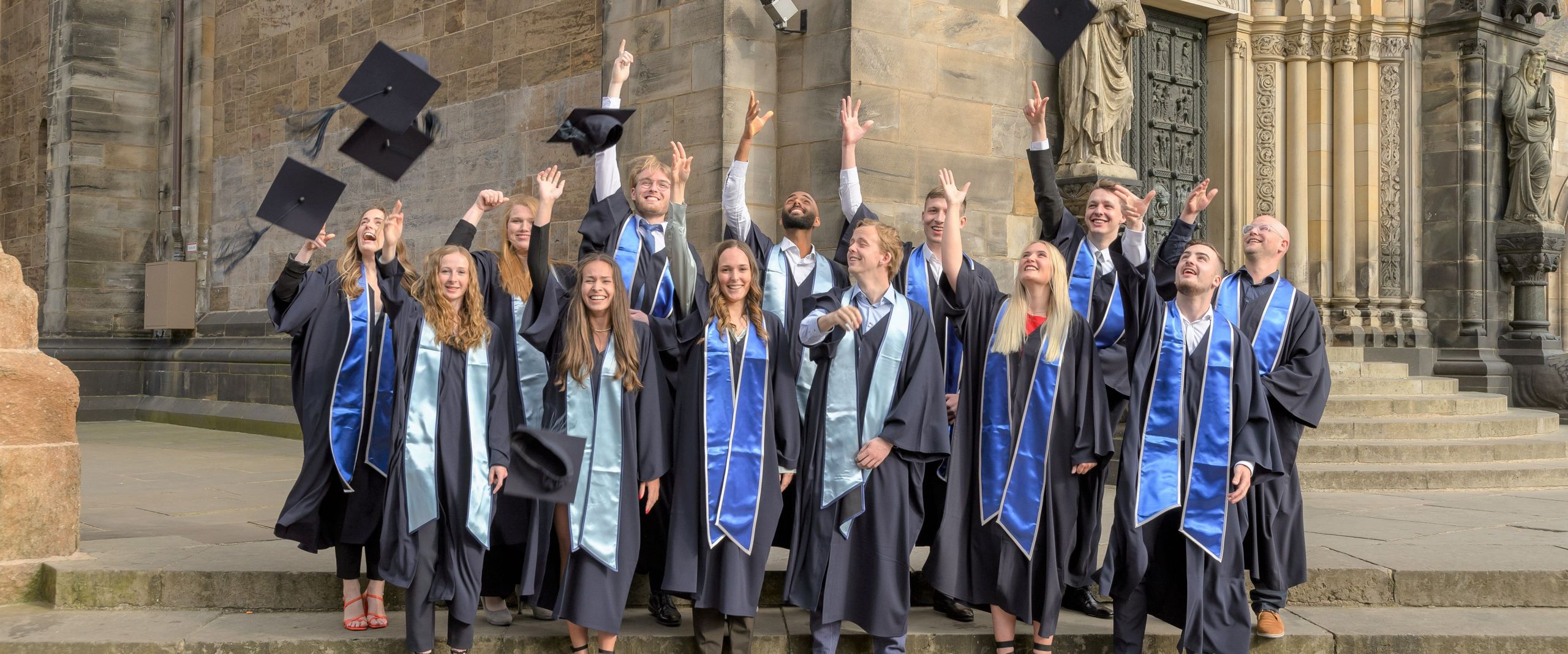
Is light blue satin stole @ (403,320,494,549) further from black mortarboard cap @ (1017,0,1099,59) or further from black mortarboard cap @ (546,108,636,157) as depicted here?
black mortarboard cap @ (1017,0,1099,59)

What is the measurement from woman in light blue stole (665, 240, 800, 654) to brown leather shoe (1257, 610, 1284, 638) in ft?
6.18

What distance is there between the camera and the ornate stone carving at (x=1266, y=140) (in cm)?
1091

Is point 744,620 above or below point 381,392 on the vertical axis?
below

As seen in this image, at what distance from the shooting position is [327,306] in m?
5.21

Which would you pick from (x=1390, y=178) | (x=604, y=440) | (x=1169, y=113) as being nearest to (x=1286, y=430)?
(x=604, y=440)

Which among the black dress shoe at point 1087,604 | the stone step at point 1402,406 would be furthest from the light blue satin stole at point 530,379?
the stone step at point 1402,406

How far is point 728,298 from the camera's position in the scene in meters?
4.69

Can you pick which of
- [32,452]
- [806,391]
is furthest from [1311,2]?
[32,452]

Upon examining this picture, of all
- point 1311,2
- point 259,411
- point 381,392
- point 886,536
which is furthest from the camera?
point 259,411

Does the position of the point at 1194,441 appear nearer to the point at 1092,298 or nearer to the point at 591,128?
the point at 1092,298

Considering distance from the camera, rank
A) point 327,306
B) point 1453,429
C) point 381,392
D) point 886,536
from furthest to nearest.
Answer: point 1453,429 < point 327,306 < point 381,392 < point 886,536

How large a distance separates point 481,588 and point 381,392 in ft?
2.76

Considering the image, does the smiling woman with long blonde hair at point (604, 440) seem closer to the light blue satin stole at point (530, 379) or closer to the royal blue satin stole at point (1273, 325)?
the light blue satin stole at point (530, 379)

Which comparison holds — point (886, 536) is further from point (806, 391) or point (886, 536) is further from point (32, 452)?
point (32, 452)
